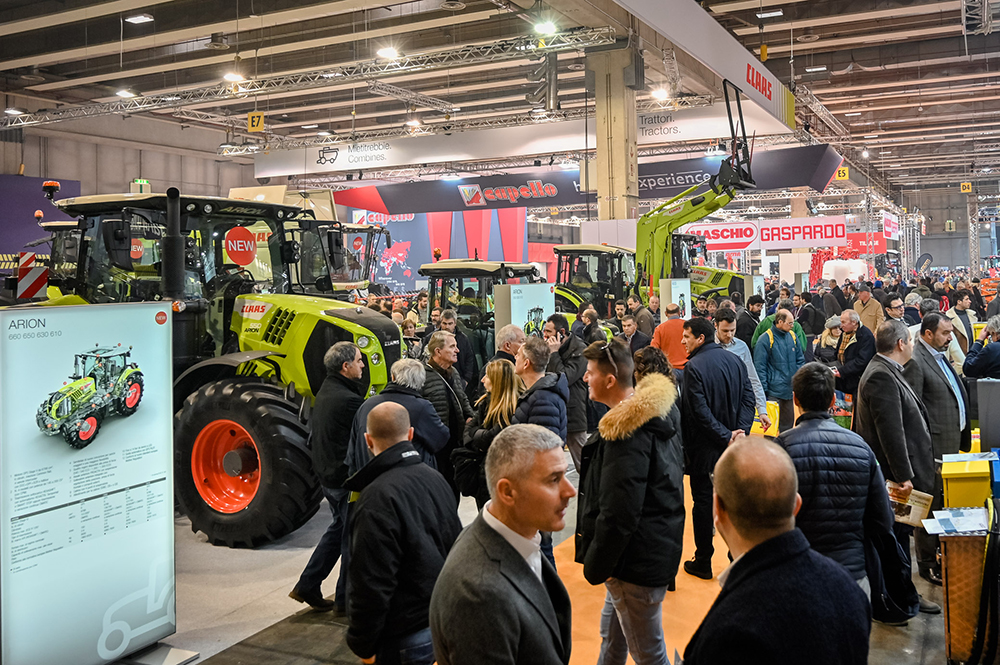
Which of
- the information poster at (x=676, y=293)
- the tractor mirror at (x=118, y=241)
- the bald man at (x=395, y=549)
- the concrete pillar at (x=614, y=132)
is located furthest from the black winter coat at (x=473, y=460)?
the concrete pillar at (x=614, y=132)

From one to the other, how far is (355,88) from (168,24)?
5912 millimetres

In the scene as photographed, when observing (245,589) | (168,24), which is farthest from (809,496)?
(168,24)

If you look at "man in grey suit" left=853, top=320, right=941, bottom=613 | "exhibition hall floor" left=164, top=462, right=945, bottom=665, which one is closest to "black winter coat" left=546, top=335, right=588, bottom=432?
"exhibition hall floor" left=164, top=462, right=945, bottom=665

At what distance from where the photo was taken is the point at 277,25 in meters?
15.3

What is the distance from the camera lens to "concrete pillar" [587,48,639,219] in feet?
46.2

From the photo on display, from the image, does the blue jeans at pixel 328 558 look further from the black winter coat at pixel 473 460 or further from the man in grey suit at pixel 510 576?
the man in grey suit at pixel 510 576

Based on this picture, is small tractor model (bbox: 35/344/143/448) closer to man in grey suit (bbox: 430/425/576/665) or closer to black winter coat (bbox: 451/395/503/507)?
black winter coat (bbox: 451/395/503/507)

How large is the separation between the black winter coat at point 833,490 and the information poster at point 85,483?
2.94 meters

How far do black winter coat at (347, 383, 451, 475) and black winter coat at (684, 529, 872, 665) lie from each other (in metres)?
2.66

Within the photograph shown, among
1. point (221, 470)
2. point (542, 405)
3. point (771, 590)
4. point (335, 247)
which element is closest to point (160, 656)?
point (542, 405)

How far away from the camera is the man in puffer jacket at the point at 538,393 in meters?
4.22

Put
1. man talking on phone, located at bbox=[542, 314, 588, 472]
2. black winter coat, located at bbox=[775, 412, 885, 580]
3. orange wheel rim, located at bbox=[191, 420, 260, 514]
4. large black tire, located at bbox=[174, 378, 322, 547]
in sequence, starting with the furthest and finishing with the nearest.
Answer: man talking on phone, located at bbox=[542, 314, 588, 472]
orange wheel rim, located at bbox=[191, 420, 260, 514]
large black tire, located at bbox=[174, 378, 322, 547]
black winter coat, located at bbox=[775, 412, 885, 580]

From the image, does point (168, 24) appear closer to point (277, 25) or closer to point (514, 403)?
point (277, 25)

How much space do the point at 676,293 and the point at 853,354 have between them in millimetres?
3045
